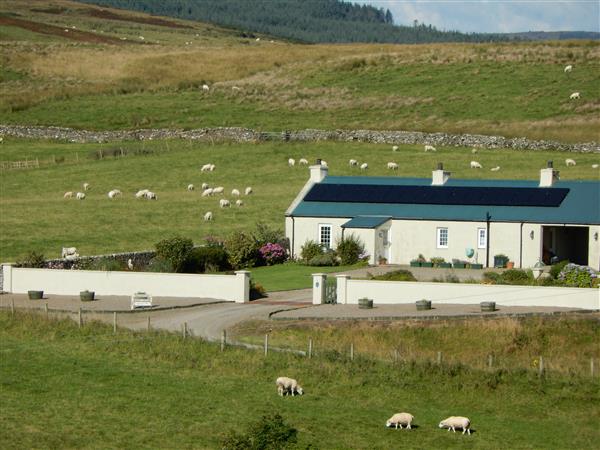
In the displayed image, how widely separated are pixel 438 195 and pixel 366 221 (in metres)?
4.61

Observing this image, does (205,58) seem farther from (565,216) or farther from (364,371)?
(364,371)

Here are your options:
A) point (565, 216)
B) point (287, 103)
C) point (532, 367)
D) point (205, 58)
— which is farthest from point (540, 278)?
point (205, 58)

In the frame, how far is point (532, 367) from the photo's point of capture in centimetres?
4297

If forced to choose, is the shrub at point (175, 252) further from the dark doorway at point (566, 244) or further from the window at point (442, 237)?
the dark doorway at point (566, 244)

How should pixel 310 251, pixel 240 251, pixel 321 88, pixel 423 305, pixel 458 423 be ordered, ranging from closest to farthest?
pixel 458 423, pixel 423 305, pixel 240 251, pixel 310 251, pixel 321 88

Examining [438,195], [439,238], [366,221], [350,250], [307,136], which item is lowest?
[350,250]

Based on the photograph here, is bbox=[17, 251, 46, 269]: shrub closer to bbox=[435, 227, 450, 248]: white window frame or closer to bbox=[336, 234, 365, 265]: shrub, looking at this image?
bbox=[336, 234, 365, 265]: shrub

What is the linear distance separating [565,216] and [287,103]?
194 feet

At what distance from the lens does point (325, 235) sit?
6819 cm

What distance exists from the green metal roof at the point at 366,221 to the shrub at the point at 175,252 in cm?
942

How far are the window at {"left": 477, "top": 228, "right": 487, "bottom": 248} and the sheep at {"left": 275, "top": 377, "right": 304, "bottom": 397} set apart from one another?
1101 inches

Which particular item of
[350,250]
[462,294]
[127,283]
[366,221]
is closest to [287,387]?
[462,294]

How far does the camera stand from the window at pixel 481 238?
212ft

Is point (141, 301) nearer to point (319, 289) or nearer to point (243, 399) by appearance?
point (319, 289)
